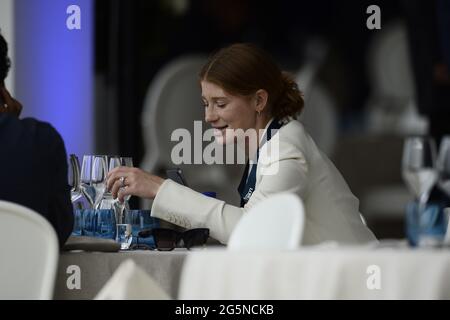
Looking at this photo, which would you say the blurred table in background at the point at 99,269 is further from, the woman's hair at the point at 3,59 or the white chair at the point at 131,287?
the white chair at the point at 131,287

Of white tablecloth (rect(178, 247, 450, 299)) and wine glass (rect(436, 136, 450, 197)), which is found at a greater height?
wine glass (rect(436, 136, 450, 197))

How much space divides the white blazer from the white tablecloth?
1112mm

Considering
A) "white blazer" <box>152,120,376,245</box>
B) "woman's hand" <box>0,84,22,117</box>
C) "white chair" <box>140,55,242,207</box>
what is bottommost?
"white chair" <box>140,55,242,207</box>

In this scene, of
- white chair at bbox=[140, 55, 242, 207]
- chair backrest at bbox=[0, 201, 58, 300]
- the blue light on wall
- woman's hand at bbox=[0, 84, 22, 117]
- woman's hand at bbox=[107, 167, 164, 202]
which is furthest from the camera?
the blue light on wall

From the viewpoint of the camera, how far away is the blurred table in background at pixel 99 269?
3283mm

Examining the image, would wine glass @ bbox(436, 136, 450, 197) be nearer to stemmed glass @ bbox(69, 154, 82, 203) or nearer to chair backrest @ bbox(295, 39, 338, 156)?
stemmed glass @ bbox(69, 154, 82, 203)

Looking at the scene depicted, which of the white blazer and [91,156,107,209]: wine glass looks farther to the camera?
[91,156,107,209]: wine glass

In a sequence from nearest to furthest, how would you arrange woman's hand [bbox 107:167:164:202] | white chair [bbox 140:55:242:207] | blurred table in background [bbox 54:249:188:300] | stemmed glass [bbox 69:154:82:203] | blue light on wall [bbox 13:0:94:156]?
blurred table in background [bbox 54:249:188:300], woman's hand [bbox 107:167:164:202], stemmed glass [bbox 69:154:82:203], white chair [bbox 140:55:242:207], blue light on wall [bbox 13:0:94:156]

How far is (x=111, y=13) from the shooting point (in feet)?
25.2

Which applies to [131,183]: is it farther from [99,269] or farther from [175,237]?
[99,269]

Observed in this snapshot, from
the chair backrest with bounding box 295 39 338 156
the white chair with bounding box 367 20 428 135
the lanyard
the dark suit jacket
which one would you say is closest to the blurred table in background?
the dark suit jacket

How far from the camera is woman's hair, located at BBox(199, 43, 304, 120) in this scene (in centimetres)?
385

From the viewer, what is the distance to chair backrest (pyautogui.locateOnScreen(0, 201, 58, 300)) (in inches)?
120

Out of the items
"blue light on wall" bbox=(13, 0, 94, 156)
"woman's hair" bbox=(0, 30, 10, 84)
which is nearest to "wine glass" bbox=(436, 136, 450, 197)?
"woman's hair" bbox=(0, 30, 10, 84)
